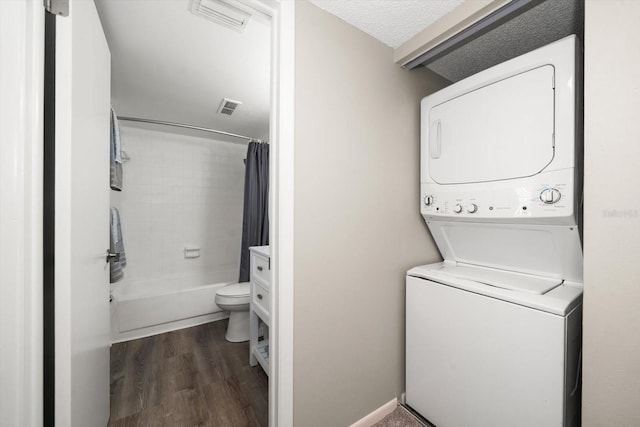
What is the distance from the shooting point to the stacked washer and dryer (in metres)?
0.96

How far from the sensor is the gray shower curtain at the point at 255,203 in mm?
2723

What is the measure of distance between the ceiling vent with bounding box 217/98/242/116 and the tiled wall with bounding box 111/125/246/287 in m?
0.89

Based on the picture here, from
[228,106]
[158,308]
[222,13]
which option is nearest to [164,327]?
[158,308]

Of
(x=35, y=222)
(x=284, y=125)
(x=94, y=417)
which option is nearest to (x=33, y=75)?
(x=35, y=222)

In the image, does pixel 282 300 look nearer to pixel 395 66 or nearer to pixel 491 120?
pixel 491 120

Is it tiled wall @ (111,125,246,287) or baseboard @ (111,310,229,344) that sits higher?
tiled wall @ (111,125,246,287)

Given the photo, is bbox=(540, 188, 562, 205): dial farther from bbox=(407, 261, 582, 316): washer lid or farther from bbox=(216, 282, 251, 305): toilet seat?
bbox=(216, 282, 251, 305): toilet seat

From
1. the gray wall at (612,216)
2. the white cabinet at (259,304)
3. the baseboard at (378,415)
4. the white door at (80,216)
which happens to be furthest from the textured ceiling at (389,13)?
the baseboard at (378,415)

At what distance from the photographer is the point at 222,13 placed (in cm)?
122

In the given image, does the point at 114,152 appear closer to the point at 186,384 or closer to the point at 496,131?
the point at 186,384

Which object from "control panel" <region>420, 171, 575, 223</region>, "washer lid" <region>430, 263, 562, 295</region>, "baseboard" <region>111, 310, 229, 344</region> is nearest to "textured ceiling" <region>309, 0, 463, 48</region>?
"control panel" <region>420, 171, 575, 223</region>

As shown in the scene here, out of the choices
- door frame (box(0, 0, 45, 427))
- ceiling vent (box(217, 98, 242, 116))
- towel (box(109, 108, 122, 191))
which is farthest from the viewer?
ceiling vent (box(217, 98, 242, 116))

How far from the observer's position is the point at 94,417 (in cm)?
102

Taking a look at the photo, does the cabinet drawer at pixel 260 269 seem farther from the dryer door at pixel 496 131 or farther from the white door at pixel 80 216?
the dryer door at pixel 496 131
